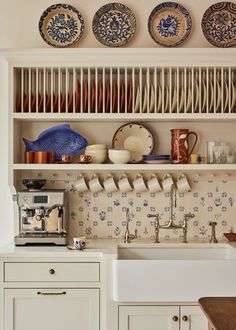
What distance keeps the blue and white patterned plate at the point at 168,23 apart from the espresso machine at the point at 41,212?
1187 mm

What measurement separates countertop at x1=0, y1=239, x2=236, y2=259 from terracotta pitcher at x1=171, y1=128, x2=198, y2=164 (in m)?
0.52

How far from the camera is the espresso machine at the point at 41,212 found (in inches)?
133

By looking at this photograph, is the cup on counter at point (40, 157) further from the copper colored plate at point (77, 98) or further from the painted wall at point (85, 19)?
the painted wall at point (85, 19)

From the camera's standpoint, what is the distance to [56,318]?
3061 mm

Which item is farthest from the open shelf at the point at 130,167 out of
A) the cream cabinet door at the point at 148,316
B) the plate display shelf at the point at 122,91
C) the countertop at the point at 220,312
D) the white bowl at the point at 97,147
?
the countertop at the point at 220,312

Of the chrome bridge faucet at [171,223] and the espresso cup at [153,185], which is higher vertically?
the espresso cup at [153,185]

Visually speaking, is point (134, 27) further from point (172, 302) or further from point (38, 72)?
point (172, 302)

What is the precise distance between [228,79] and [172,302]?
143 centimetres

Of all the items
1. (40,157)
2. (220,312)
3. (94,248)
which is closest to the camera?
(220,312)

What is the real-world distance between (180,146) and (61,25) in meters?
1.09

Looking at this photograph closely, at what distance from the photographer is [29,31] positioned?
143 inches

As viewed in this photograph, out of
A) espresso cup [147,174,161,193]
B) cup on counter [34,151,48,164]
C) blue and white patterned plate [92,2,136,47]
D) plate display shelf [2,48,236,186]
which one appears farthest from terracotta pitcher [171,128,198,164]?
cup on counter [34,151,48,164]

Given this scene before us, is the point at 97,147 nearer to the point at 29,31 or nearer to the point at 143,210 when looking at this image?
the point at 143,210

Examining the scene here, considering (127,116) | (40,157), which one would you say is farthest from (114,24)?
(40,157)
